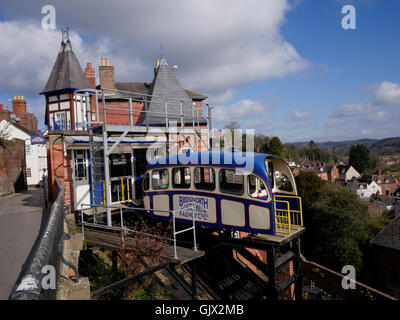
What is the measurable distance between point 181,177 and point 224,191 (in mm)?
1714

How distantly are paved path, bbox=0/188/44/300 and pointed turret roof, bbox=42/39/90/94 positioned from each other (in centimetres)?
991

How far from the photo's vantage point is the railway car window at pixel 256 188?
8.17 metres

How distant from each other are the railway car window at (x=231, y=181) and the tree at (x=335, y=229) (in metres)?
18.4

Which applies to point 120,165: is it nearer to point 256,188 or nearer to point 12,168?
point 256,188

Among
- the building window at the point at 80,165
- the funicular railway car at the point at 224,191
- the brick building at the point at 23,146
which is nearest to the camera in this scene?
the funicular railway car at the point at 224,191

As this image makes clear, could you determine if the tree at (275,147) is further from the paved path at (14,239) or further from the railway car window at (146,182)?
the paved path at (14,239)

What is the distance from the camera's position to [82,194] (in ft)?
39.3

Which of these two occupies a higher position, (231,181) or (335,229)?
(231,181)

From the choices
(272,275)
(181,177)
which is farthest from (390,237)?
(181,177)

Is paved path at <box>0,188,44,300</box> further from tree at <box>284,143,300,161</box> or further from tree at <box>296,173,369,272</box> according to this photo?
tree at <box>284,143,300,161</box>

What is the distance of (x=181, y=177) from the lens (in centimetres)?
962

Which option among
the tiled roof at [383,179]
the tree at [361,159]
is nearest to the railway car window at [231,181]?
the tiled roof at [383,179]

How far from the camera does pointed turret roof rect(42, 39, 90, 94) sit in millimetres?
19297

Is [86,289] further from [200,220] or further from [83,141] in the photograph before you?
[83,141]
